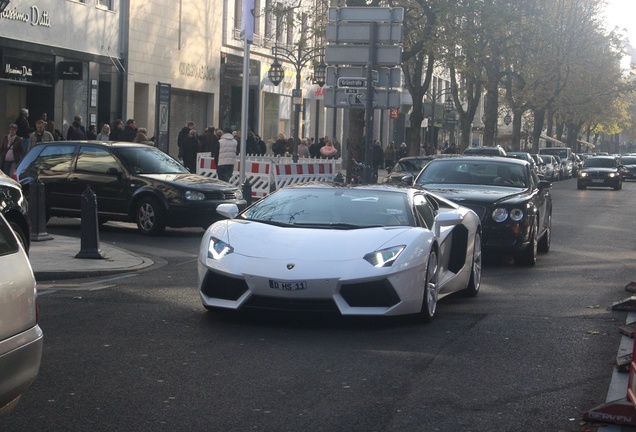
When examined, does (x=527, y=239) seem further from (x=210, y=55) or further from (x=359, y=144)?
(x=210, y=55)

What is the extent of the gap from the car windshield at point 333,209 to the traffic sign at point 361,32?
10.5m

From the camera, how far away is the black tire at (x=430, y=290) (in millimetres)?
9484

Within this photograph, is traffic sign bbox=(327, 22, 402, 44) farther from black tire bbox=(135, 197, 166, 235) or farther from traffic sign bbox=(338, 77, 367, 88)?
black tire bbox=(135, 197, 166, 235)

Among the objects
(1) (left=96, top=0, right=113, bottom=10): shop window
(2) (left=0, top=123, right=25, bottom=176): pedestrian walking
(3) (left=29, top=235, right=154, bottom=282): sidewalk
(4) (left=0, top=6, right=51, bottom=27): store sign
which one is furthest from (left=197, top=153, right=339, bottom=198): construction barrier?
(3) (left=29, top=235, right=154, bottom=282): sidewalk

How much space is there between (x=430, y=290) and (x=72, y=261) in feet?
18.7

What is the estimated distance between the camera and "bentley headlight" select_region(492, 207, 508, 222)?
14.7 meters

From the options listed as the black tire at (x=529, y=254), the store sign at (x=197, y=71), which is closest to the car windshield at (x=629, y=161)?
the store sign at (x=197, y=71)

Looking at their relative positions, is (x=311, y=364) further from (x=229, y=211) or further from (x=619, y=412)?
(x=229, y=211)

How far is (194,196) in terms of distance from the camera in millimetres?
18312

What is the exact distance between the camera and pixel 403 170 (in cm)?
2681

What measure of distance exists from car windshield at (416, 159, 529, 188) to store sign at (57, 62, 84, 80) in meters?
17.9

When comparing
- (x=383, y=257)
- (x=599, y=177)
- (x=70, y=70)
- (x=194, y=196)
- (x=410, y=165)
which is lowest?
(x=599, y=177)

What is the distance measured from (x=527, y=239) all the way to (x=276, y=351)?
7370 mm

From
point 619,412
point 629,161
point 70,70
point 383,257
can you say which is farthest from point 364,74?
point 629,161
